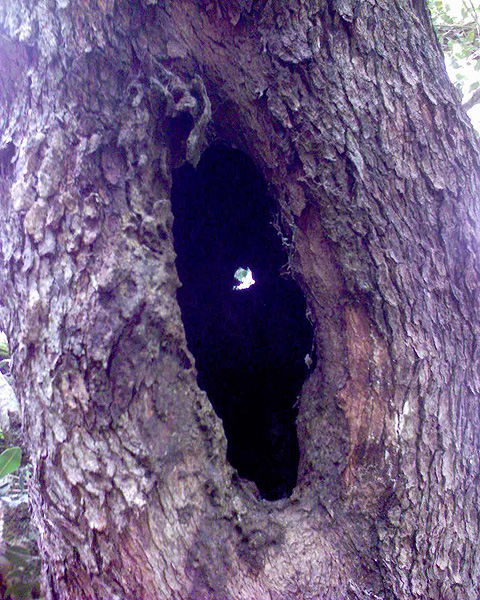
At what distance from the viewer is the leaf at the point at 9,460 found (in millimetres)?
1505

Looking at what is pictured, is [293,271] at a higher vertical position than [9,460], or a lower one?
higher

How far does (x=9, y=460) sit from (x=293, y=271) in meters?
0.98

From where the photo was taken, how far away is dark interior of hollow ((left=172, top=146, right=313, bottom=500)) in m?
1.74

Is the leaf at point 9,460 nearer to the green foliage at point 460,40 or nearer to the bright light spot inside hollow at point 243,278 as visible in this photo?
the bright light spot inside hollow at point 243,278

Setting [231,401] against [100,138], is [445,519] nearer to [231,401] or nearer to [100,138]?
[231,401]

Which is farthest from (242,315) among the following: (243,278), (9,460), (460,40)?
(460,40)

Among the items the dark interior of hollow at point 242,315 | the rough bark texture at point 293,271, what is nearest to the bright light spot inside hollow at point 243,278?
the dark interior of hollow at point 242,315

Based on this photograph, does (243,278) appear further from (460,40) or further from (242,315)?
(460,40)

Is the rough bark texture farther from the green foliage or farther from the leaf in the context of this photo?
the green foliage

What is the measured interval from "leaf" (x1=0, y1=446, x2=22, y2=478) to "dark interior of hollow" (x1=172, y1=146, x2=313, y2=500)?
26.1 inches

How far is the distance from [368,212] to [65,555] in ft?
3.19

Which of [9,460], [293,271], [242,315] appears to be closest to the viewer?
[293,271]

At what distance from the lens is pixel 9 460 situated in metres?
1.52

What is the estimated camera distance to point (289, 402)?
6.12 feet
